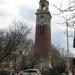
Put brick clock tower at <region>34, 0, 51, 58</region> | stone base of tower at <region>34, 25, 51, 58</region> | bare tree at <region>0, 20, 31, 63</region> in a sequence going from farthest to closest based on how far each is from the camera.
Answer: stone base of tower at <region>34, 25, 51, 58</region> < brick clock tower at <region>34, 0, 51, 58</region> < bare tree at <region>0, 20, 31, 63</region>

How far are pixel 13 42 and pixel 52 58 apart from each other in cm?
6106

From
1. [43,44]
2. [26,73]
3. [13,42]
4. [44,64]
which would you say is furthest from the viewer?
[43,44]

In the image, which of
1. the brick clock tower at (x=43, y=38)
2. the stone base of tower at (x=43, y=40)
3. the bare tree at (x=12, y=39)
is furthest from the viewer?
the stone base of tower at (x=43, y=40)

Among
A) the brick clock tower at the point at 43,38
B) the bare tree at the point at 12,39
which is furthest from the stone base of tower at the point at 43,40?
the bare tree at the point at 12,39

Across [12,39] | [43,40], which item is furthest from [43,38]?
[12,39]

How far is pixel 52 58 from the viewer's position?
111 metres

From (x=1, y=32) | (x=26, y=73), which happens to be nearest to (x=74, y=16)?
(x=26, y=73)

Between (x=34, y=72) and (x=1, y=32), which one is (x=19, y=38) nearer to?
(x=1, y=32)

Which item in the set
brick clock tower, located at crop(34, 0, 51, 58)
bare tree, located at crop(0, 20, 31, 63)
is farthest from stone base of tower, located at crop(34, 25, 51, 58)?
bare tree, located at crop(0, 20, 31, 63)

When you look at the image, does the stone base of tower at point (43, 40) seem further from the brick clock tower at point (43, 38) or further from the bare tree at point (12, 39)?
the bare tree at point (12, 39)

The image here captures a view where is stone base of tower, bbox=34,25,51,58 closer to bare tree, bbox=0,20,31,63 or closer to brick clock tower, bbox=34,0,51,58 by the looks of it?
brick clock tower, bbox=34,0,51,58

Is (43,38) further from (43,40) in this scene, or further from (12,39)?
(12,39)

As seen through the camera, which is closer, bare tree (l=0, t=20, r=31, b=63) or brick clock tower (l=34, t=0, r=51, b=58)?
bare tree (l=0, t=20, r=31, b=63)

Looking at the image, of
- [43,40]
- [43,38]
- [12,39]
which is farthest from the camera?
[43,38]
